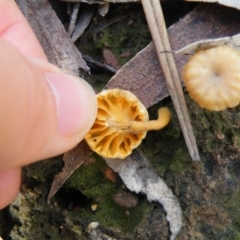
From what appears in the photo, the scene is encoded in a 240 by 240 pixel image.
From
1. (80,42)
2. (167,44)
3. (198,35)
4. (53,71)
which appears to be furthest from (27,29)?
(198,35)

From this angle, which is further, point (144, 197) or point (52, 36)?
point (52, 36)

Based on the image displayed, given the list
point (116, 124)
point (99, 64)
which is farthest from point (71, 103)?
point (99, 64)

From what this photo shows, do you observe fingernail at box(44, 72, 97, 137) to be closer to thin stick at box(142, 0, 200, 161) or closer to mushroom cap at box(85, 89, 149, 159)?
mushroom cap at box(85, 89, 149, 159)

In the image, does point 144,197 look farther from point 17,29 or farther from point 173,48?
A: point 17,29

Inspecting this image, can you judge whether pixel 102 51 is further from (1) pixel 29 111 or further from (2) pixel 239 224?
(2) pixel 239 224

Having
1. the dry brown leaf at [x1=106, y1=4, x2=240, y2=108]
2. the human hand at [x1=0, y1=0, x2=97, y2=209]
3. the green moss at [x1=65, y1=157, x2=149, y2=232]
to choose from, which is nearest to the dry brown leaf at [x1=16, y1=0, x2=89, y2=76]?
the dry brown leaf at [x1=106, y1=4, x2=240, y2=108]
